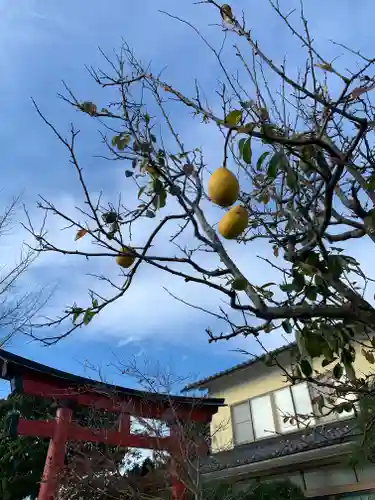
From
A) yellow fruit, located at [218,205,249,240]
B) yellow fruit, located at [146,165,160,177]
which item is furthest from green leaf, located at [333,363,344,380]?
yellow fruit, located at [146,165,160,177]

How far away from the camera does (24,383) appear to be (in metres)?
6.08

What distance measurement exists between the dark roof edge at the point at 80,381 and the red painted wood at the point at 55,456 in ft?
1.58

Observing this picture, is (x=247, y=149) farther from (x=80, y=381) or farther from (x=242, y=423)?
(x=242, y=423)

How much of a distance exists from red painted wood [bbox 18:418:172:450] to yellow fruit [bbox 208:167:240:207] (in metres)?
5.17

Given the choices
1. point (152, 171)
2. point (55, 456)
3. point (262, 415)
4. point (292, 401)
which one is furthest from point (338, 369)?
point (262, 415)

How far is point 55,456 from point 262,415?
4930 millimetres

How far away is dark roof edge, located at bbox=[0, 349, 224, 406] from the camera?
19.4 feet

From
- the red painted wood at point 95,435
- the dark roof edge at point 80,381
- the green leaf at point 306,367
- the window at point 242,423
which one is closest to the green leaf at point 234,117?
the green leaf at point 306,367

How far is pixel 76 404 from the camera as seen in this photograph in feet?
21.3

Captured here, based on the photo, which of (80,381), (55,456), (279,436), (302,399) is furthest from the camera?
(302,399)

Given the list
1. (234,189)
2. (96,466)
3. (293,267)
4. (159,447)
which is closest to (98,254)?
(234,189)

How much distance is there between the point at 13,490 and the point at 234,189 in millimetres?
9388

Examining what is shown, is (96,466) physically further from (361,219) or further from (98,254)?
(361,219)

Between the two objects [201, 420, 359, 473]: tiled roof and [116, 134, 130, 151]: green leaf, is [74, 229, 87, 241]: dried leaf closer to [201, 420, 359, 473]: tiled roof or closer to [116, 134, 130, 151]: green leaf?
[116, 134, 130, 151]: green leaf
